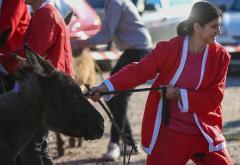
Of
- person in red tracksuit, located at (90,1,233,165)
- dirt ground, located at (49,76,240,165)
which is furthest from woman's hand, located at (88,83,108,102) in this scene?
dirt ground, located at (49,76,240,165)

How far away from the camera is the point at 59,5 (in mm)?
10031

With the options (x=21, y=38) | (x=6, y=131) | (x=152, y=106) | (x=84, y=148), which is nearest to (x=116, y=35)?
(x=84, y=148)

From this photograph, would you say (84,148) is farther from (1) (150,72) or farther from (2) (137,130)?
(1) (150,72)

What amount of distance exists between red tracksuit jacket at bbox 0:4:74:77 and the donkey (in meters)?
1.05

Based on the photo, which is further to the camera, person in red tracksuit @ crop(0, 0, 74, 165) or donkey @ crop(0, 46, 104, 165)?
person in red tracksuit @ crop(0, 0, 74, 165)

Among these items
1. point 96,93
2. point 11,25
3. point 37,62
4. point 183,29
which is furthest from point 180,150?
point 11,25

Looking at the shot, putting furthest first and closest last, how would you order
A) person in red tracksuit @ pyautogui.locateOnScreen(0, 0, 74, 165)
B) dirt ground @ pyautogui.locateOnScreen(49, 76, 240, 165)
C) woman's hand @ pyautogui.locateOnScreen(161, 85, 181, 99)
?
dirt ground @ pyautogui.locateOnScreen(49, 76, 240, 165)
person in red tracksuit @ pyautogui.locateOnScreen(0, 0, 74, 165)
woman's hand @ pyautogui.locateOnScreen(161, 85, 181, 99)

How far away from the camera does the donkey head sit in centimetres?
494

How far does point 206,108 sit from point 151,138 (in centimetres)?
47

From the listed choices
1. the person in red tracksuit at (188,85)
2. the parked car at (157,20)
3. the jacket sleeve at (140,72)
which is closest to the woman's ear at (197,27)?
the person in red tracksuit at (188,85)

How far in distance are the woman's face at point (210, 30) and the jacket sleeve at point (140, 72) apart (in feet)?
0.91

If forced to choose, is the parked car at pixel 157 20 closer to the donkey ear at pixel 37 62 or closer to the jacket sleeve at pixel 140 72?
the jacket sleeve at pixel 140 72

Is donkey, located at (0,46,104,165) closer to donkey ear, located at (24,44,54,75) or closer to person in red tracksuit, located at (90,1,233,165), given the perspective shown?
donkey ear, located at (24,44,54,75)

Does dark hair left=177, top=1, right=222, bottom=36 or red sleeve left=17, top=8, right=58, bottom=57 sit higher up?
dark hair left=177, top=1, right=222, bottom=36
